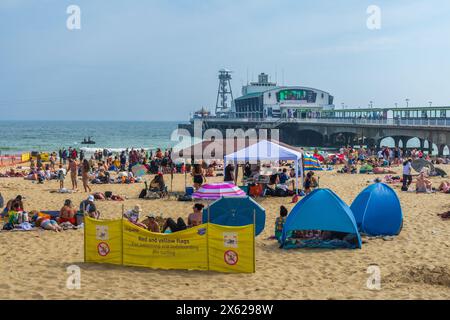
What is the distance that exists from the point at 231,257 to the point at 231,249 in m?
0.14

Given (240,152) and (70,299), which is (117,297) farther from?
(240,152)

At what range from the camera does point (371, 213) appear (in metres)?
12.1

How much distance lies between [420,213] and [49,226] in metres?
9.00

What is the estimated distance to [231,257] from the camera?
916 cm

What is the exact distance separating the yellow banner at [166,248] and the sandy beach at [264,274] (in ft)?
0.48

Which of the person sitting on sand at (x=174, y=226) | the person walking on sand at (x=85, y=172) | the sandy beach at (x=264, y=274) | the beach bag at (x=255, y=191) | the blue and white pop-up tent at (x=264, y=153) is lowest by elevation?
the sandy beach at (x=264, y=274)

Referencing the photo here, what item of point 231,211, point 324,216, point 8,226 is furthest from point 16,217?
point 324,216

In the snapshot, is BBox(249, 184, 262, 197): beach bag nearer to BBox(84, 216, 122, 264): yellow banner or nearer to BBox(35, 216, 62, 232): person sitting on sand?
BBox(35, 216, 62, 232): person sitting on sand

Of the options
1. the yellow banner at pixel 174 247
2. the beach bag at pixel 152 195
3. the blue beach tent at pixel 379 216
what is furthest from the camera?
the beach bag at pixel 152 195

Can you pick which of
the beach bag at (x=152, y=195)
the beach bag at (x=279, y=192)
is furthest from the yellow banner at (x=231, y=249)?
the beach bag at (x=152, y=195)

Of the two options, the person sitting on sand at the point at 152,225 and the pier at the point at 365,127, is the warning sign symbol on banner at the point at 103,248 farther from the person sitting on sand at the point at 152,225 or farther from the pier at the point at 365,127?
the pier at the point at 365,127

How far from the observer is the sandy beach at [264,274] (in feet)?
26.7

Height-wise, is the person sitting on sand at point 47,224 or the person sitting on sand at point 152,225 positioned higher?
the person sitting on sand at point 152,225

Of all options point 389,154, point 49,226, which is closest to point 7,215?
point 49,226
